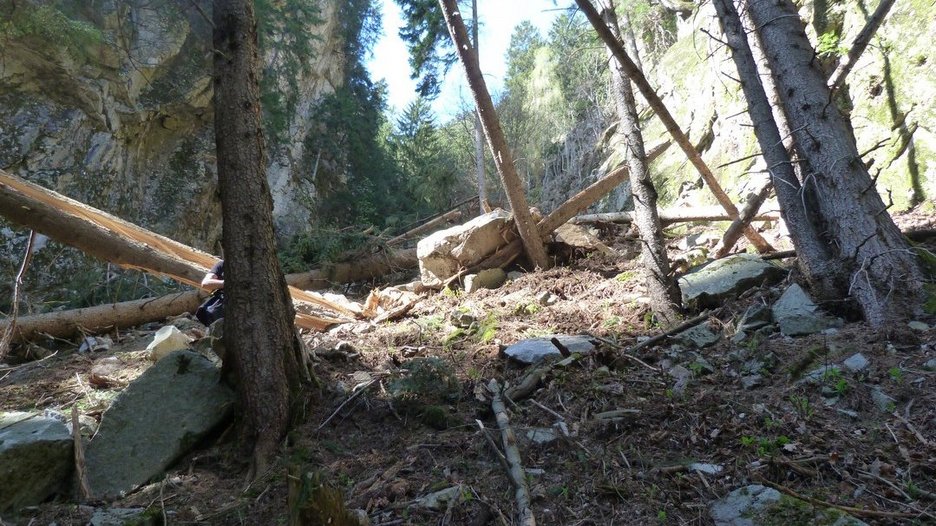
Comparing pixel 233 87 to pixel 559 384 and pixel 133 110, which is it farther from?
pixel 133 110

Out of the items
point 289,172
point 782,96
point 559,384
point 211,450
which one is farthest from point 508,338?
point 289,172

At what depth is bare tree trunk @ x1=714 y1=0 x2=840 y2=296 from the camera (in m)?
4.71

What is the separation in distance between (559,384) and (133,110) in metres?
13.9

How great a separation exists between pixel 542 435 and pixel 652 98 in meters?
4.65

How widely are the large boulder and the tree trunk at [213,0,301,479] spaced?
4.88m

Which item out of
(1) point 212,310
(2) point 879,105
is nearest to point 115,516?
(1) point 212,310

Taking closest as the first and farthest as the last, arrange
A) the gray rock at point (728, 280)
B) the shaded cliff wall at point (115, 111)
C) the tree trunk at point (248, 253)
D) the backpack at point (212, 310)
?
the tree trunk at point (248, 253) → the gray rock at point (728, 280) → the backpack at point (212, 310) → the shaded cliff wall at point (115, 111)

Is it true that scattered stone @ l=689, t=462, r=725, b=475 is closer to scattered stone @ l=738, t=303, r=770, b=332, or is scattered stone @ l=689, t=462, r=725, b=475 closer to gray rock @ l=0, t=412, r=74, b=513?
scattered stone @ l=738, t=303, r=770, b=332

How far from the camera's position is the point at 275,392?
4.14 metres

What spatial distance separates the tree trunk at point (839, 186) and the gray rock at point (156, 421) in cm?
493

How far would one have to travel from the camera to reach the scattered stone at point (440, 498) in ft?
10.0

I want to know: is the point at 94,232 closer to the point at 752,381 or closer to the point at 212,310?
the point at 212,310

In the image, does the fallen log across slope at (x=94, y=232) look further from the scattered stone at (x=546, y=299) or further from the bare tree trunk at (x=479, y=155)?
the bare tree trunk at (x=479, y=155)

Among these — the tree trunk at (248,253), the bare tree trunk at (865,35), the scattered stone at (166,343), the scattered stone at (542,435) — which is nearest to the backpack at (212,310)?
the scattered stone at (166,343)
